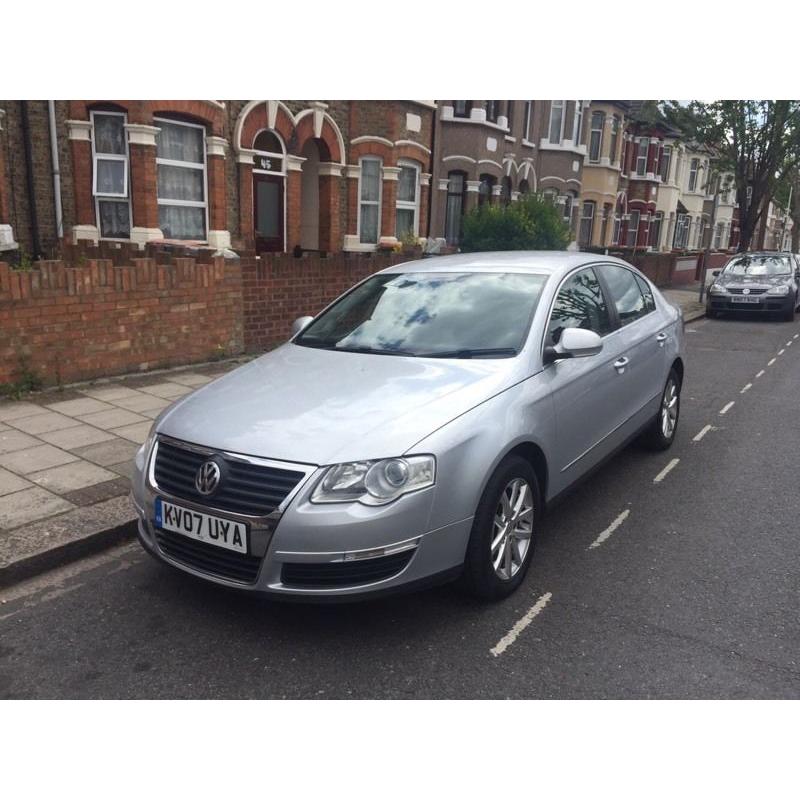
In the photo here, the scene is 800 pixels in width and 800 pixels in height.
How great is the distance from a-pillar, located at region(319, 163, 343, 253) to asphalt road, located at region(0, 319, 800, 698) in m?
13.0

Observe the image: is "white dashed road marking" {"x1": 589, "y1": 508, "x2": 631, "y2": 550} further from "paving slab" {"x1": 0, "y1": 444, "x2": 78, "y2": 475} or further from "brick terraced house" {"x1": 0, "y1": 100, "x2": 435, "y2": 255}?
"brick terraced house" {"x1": 0, "y1": 100, "x2": 435, "y2": 255}

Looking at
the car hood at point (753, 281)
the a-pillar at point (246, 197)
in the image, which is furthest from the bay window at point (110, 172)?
the car hood at point (753, 281)

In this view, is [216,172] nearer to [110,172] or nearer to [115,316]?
[110,172]

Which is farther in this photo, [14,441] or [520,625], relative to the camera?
[14,441]

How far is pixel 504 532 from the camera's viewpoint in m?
3.68

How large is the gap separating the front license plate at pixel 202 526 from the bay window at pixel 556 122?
25.3 meters

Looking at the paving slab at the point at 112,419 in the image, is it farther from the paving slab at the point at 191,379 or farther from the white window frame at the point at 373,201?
the white window frame at the point at 373,201

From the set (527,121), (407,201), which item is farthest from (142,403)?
(527,121)

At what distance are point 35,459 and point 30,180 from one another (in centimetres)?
747

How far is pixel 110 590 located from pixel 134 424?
2.80m

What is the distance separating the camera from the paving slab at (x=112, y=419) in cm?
645

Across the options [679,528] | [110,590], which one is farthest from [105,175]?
[679,528]

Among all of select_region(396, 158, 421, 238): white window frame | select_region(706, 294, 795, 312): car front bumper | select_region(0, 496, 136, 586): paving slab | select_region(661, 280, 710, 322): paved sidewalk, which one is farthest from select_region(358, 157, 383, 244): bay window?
select_region(0, 496, 136, 586): paving slab

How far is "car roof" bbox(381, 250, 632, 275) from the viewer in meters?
4.84
